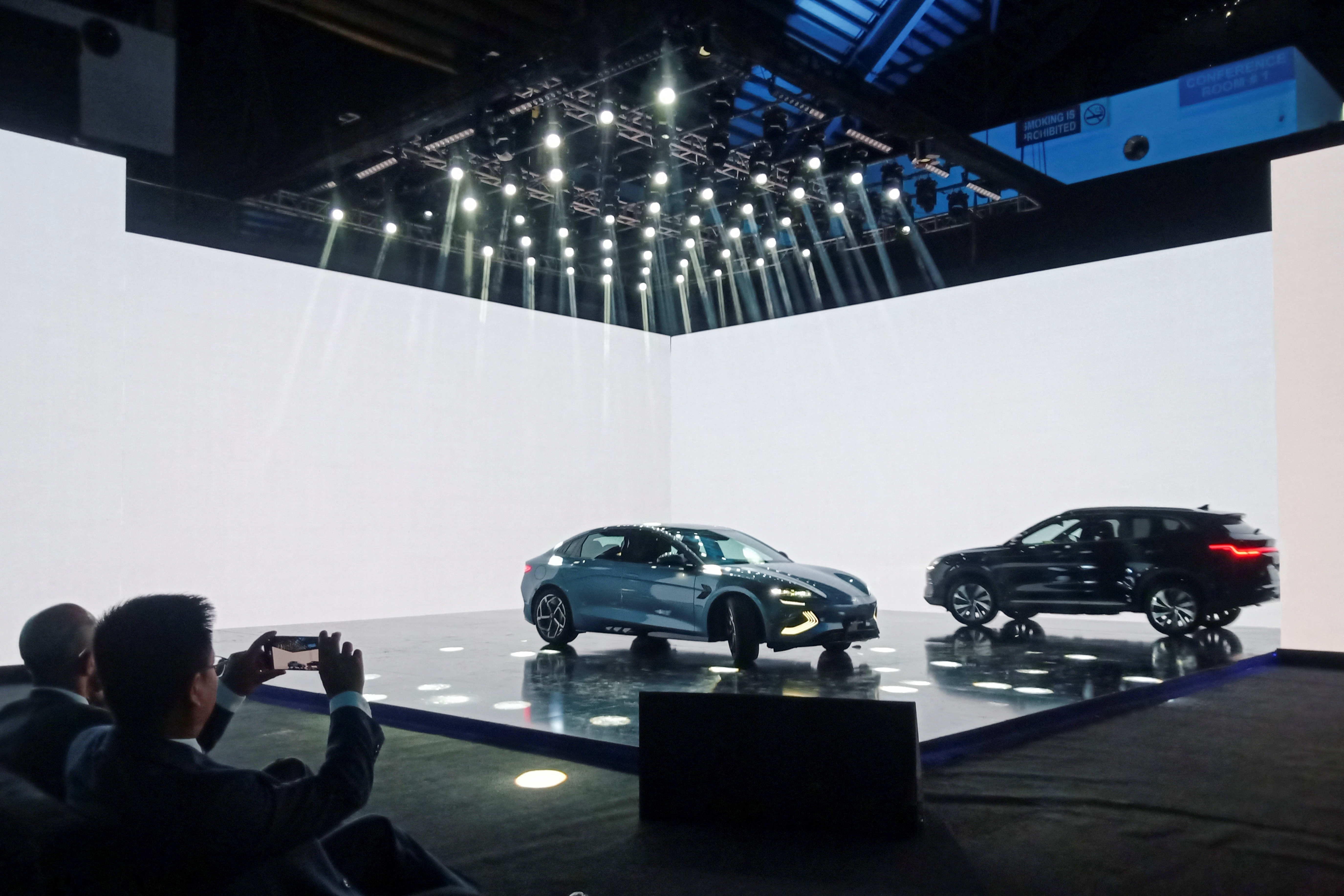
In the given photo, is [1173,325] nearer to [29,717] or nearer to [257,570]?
[257,570]

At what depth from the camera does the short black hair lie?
161 centimetres

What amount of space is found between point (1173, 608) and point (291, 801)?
9.15 metres

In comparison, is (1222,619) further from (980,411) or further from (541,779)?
(541,779)

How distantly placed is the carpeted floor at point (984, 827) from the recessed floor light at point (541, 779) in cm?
4

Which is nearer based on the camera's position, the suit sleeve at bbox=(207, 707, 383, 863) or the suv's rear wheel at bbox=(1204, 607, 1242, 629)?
the suit sleeve at bbox=(207, 707, 383, 863)

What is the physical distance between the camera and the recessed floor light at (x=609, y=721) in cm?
519

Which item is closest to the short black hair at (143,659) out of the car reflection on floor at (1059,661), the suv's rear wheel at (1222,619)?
the car reflection on floor at (1059,661)

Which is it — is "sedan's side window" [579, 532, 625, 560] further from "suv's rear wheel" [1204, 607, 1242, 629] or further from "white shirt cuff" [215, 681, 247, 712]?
"white shirt cuff" [215, 681, 247, 712]

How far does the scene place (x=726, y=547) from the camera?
8.64 m

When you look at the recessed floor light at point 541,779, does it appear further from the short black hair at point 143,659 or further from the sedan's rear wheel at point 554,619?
the sedan's rear wheel at point 554,619

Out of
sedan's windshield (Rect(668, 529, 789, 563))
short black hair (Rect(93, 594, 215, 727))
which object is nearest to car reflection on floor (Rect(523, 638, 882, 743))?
sedan's windshield (Rect(668, 529, 789, 563))

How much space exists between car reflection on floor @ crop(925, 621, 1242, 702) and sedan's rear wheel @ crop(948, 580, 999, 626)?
0.73 ft

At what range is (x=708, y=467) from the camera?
49.5 feet

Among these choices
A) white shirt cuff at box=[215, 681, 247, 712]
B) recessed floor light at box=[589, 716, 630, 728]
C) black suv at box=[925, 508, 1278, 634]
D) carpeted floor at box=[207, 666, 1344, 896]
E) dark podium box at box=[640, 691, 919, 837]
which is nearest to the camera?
white shirt cuff at box=[215, 681, 247, 712]
